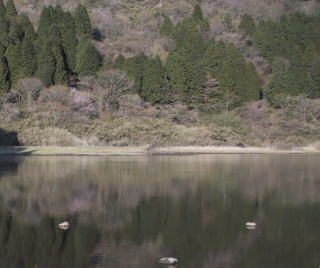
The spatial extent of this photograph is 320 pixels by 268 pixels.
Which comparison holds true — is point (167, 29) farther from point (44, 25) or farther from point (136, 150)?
point (136, 150)

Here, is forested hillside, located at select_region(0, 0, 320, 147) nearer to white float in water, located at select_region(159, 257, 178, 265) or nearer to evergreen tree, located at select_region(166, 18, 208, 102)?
evergreen tree, located at select_region(166, 18, 208, 102)

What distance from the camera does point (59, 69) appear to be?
5612 centimetres

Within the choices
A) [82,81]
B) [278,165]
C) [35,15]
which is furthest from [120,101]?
[35,15]

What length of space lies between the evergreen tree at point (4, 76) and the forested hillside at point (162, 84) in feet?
0.52

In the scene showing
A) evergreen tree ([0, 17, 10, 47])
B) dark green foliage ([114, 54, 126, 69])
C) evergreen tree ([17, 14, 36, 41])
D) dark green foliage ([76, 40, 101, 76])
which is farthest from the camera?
dark green foliage ([114, 54, 126, 69])

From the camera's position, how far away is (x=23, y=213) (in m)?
17.9

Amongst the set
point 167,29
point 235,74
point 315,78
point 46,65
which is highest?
point 167,29

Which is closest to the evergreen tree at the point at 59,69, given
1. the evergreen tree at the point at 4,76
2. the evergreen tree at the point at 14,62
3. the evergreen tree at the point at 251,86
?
the evergreen tree at the point at 14,62

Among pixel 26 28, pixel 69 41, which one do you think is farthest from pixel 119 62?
pixel 26 28

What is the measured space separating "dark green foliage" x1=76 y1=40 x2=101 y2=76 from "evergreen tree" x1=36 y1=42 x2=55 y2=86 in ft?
11.2

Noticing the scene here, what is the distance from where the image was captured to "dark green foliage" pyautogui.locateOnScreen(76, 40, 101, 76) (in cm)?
5806

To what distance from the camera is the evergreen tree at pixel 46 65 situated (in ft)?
179

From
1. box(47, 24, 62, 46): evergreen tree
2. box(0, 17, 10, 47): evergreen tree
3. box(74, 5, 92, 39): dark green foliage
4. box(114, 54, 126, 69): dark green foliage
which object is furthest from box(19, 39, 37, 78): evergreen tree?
box(74, 5, 92, 39): dark green foliage

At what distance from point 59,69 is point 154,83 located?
9720mm
